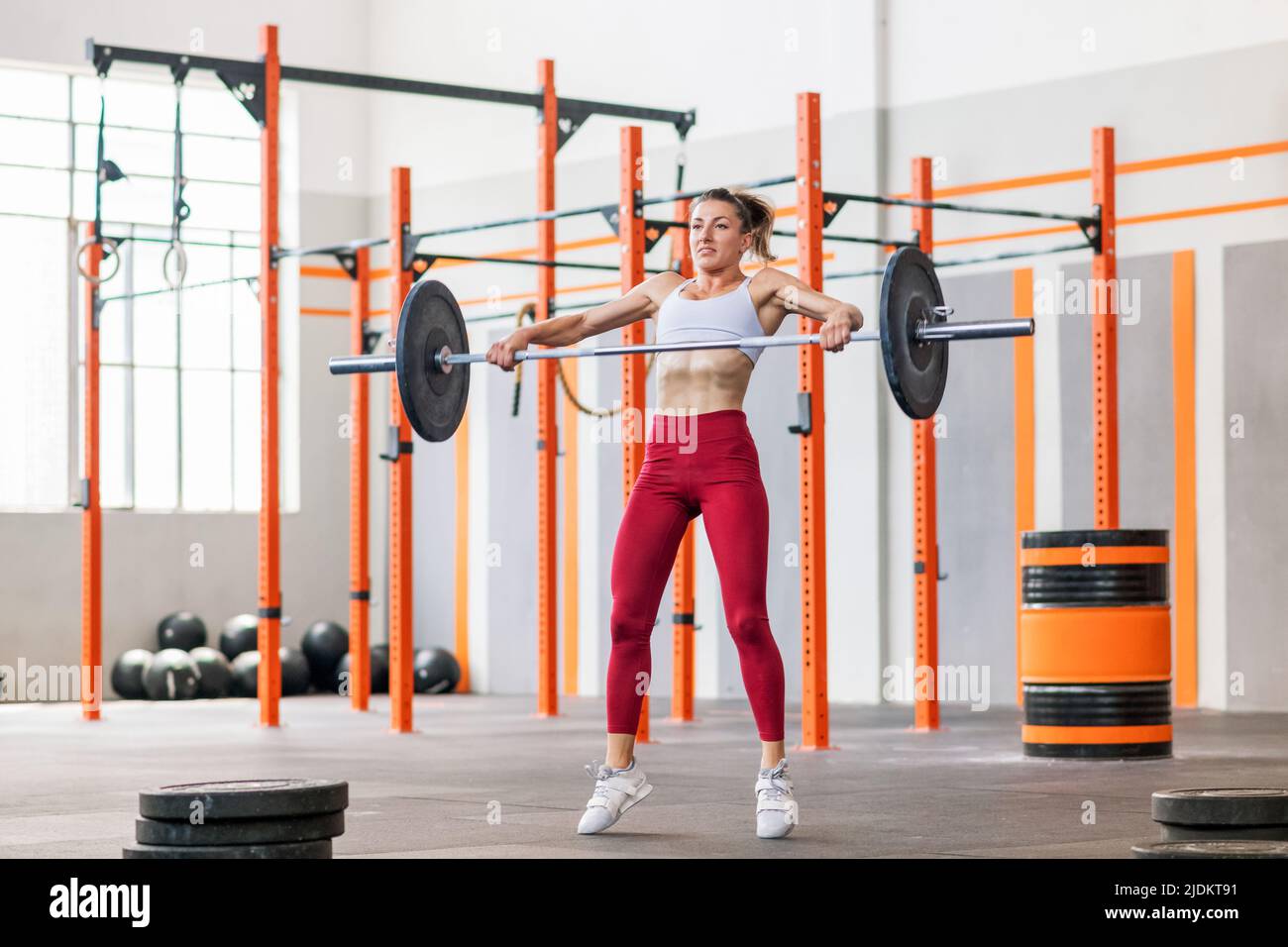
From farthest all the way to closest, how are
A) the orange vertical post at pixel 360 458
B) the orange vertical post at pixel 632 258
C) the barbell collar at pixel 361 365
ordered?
the orange vertical post at pixel 360 458 → the orange vertical post at pixel 632 258 → the barbell collar at pixel 361 365

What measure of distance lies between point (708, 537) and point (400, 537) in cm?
419

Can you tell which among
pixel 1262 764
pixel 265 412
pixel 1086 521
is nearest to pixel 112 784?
pixel 265 412

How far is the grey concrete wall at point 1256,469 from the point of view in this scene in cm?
891

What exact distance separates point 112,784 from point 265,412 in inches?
115

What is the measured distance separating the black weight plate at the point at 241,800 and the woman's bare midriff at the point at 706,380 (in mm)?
1352

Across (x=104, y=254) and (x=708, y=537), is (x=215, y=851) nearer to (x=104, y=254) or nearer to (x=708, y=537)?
(x=708, y=537)

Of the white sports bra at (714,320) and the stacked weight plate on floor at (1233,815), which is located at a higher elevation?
the white sports bra at (714,320)

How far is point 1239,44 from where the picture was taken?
9000 mm

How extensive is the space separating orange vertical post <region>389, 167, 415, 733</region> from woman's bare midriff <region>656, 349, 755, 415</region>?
12.8ft

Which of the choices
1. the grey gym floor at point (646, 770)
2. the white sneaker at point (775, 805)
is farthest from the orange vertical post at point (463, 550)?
the white sneaker at point (775, 805)

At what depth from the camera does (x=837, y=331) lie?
409 cm

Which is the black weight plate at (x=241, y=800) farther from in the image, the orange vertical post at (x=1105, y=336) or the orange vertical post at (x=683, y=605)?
the orange vertical post at (x=1105, y=336)

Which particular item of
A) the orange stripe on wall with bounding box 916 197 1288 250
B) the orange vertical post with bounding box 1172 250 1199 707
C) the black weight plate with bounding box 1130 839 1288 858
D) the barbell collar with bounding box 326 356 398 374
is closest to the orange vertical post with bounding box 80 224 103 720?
the orange stripe on wall with bounding box 916 197 1288 250

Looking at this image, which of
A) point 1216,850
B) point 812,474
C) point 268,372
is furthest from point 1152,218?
point 1216,850
